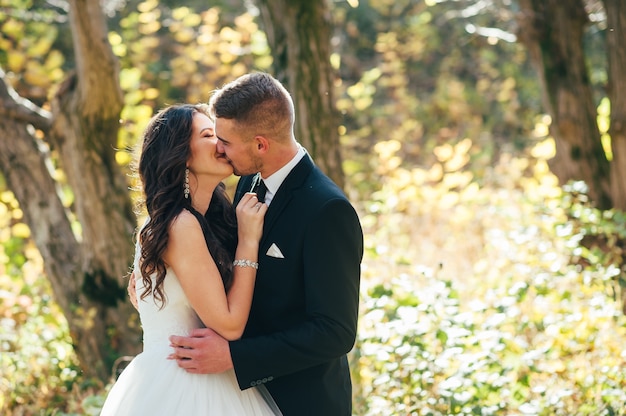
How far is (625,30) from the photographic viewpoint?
6355 mm

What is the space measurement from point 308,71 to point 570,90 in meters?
3.00

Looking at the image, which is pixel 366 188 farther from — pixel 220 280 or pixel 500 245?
pixel 220 280

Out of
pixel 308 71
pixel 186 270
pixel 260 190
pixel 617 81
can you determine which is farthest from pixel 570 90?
pixel 186 270

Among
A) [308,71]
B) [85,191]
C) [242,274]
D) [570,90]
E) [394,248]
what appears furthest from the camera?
[394,248]

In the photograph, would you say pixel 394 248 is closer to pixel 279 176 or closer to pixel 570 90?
pixel 570 90

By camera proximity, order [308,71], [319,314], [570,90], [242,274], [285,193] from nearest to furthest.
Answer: [319,314], [242,274], [285,193], [308,71], [570,90]

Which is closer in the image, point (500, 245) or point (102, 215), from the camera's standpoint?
point (102, 215)

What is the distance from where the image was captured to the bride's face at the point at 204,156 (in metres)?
2.94

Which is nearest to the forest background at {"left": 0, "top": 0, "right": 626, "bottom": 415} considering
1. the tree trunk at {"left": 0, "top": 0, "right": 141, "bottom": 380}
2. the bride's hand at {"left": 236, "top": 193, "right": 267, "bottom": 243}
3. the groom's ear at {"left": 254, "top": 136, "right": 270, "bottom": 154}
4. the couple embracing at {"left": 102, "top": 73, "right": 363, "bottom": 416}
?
the tree trunk at {"left": 0, "top": 0, "right": 141, "bottom": 380}

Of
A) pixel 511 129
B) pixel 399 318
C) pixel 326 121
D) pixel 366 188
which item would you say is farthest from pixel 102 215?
pixel 511 129

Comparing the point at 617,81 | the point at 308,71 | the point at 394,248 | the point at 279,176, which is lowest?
the point at 394,248

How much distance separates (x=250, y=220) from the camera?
9.52ft

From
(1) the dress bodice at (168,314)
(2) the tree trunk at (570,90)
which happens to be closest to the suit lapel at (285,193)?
(1) the dress bodice at (168,314)

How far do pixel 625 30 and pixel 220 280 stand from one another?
4.77 metres
